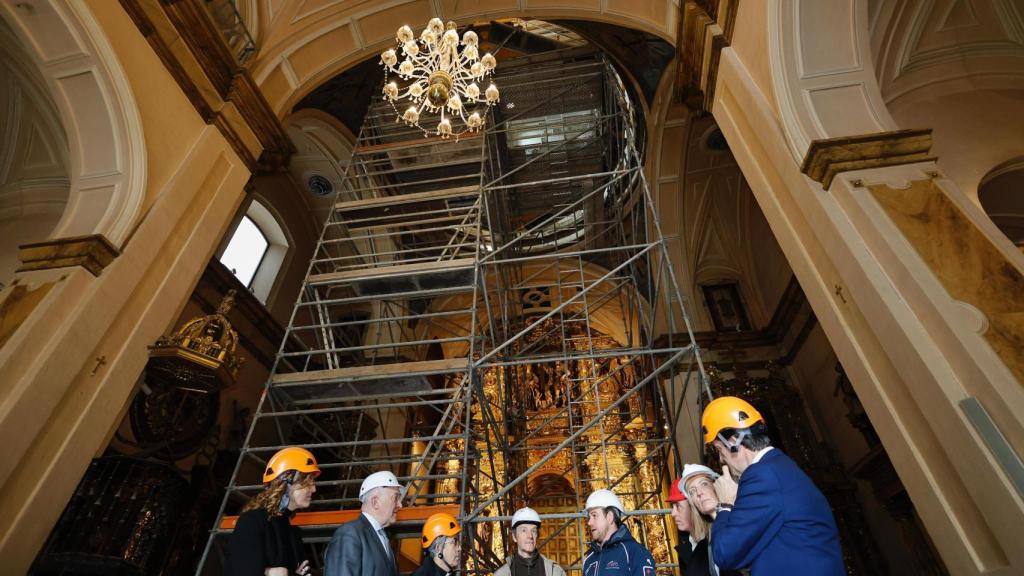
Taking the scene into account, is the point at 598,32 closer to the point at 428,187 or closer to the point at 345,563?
the point at 428,187

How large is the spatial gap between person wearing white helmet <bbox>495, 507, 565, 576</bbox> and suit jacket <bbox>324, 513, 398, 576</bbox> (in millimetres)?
820

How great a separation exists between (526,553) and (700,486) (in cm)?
121

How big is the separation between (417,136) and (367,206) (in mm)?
3011

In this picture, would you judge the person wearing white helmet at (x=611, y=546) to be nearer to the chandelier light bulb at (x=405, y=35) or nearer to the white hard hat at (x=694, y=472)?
the white hard hat at (x=694, y=472)

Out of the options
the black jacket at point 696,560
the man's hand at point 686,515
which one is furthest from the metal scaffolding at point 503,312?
the black jacket at point 696,560

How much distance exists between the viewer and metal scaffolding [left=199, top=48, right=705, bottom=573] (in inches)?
219

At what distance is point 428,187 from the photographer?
8.34 meters

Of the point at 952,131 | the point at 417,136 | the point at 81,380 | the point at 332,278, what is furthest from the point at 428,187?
the point at 952,131

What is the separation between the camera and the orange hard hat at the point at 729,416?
1842 mm

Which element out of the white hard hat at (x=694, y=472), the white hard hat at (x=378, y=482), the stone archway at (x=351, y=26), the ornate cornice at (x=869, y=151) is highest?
the stone archway at (x=351, y=26)

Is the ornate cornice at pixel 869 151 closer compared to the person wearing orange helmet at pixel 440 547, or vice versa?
the person wearing orange helmet at pixel 440 547

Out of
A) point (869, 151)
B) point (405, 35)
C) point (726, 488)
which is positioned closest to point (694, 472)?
point (726, 488)

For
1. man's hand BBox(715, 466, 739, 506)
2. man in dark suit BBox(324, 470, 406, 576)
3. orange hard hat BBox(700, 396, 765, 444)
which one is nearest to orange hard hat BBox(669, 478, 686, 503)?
man's hand BBox(715, 466, 739, 506)

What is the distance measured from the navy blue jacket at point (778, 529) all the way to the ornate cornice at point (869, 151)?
8.53ft
